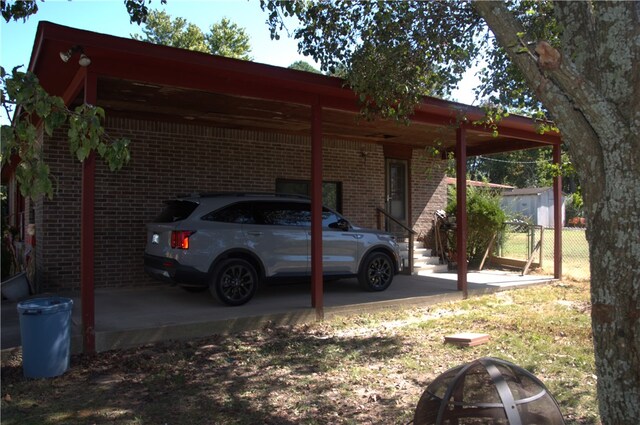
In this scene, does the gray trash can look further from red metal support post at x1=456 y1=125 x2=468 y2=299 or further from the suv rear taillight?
red metal support post at x1=456 y1=125 x2=468 y2=299

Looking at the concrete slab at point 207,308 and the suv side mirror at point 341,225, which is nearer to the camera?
the concrete slab at point 207,308

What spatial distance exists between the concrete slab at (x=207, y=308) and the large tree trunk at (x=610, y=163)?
17.1 ft

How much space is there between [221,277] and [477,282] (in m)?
6.26

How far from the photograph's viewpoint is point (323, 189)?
12.9 m

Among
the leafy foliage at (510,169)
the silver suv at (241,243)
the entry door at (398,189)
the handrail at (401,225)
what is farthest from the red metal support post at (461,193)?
the leafy foliage at (510,169)

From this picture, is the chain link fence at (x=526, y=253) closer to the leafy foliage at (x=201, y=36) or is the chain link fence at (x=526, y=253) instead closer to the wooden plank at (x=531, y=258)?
the wooden plank at (x=531, y=258)

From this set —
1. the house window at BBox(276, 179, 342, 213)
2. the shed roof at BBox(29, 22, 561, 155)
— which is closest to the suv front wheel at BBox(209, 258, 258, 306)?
the shed roof at BBox(29, 22, 561, 155)

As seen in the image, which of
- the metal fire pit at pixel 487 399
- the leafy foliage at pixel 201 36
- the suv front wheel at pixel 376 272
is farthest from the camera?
the leafy foliage at pixel 201 36

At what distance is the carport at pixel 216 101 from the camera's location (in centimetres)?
626

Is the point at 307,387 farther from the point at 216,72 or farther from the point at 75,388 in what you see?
the point at 216,72

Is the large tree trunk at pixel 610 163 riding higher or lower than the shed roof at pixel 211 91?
lower

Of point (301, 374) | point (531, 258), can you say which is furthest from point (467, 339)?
point (531, 258)

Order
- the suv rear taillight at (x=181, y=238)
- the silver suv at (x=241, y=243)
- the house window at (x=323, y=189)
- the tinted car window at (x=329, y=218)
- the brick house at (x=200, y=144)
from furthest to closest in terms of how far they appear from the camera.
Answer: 1. the house window at (x=323, y=189)
2. the tinted car window at (x=329, y=218)
3. the silver suv at (x=241, y=243)
4. the suv rear taillight at (x=181, y=238)
5. the brick house at (x=200, y=144)

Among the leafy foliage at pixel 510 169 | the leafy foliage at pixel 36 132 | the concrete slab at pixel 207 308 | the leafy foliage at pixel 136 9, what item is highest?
the leafy foliage at pixel 510 169
